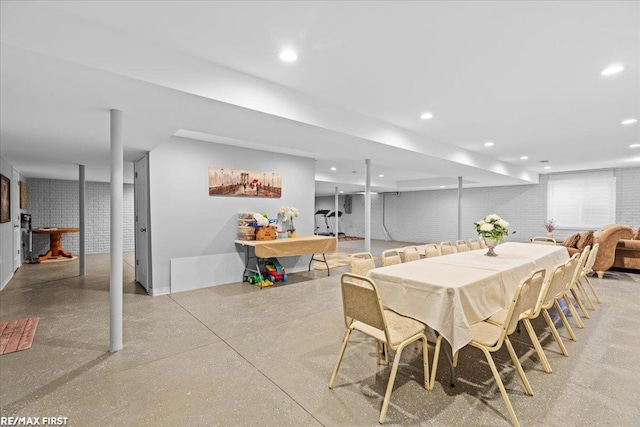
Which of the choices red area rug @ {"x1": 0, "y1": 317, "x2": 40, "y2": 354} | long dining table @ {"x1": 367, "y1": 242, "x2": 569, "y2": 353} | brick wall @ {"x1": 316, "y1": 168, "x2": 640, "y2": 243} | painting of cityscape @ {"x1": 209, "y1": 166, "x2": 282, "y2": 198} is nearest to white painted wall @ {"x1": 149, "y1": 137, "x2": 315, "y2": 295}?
painting of cityscape @ {"x1": 209, "y1": 166, "x2": 282, "y2": 198}

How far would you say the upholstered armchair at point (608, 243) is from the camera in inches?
222

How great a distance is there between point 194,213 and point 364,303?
13.1 ft

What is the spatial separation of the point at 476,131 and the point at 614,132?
2185 millimetres

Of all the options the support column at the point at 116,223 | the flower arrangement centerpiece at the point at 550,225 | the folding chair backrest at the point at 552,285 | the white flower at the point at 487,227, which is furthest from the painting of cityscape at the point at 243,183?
the flower arrangement centerpiece at the point at 550,225

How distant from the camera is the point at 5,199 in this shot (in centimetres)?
531

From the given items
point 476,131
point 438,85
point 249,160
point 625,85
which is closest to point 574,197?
point 476,131

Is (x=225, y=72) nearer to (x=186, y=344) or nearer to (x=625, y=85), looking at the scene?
(x=186, y=344)

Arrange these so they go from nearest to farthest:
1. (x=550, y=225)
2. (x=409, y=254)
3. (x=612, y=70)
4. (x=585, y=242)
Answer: (x=612, y=70) → (x=409, y=254) → (x=585, y=242) → (x=550, y=225)

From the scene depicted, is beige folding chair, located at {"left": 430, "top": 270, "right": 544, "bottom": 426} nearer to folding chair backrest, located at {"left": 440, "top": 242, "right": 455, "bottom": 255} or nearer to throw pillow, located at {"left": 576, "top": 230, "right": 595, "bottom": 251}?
folding chair backrest, located at {"left": 440, "top": 242, "right": 455, "bottom": 255}

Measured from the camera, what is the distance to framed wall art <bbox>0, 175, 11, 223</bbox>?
503 centimetres

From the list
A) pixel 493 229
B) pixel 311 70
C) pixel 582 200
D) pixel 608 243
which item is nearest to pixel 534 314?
pixel 493 229

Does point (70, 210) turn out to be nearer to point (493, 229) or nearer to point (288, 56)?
point (288, 56)

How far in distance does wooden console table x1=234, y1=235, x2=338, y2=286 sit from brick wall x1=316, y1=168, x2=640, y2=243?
7.57m

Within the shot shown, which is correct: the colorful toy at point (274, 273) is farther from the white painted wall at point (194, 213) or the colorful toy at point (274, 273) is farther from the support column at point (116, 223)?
the support column at point (116, 223)
